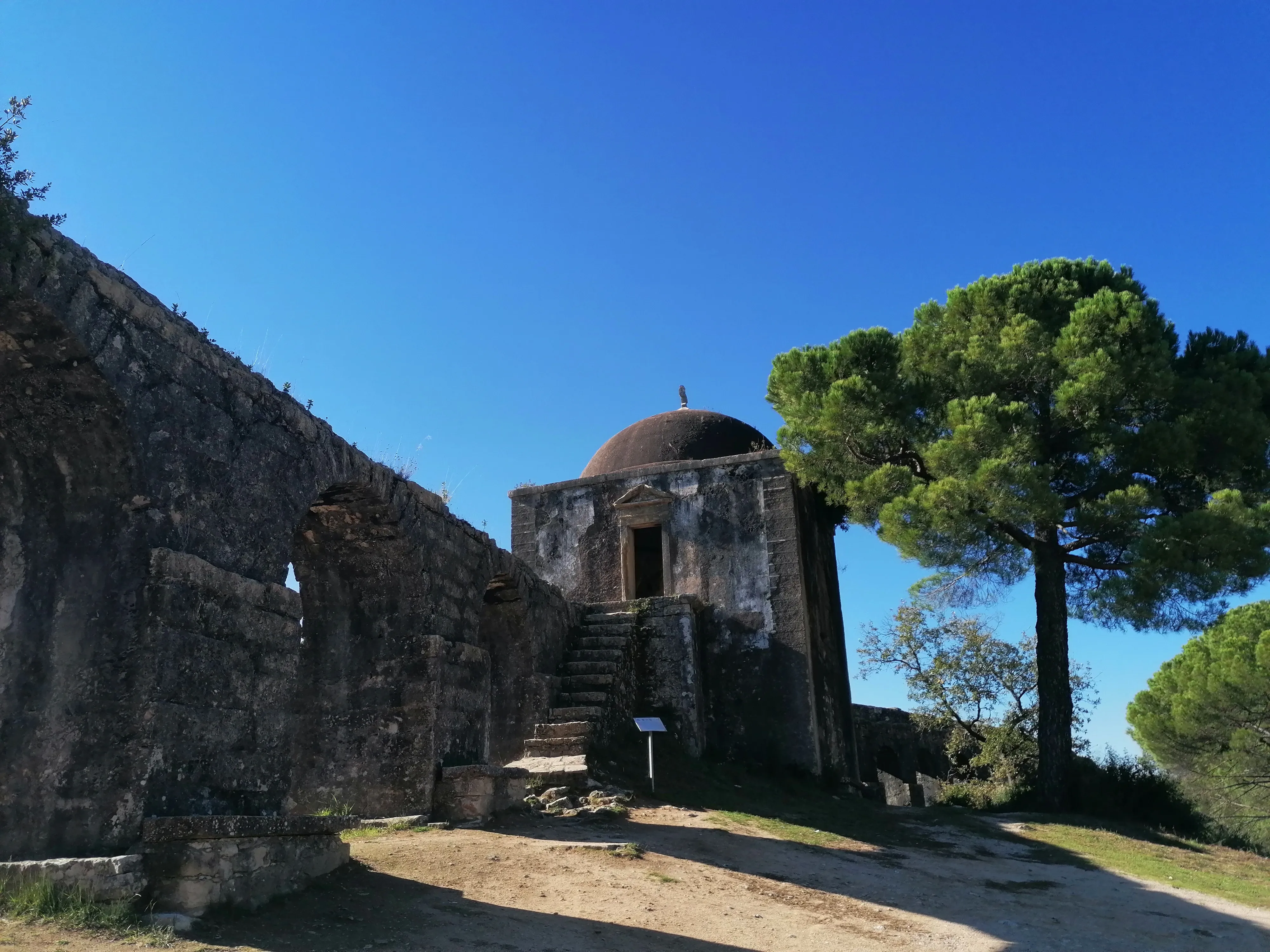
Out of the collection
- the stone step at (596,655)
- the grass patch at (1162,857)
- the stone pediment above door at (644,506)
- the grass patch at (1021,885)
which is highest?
the stone pediment above door at (644,506)

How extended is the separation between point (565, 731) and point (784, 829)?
2.51 meters

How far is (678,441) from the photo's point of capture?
1664 cm

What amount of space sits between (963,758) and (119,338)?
20657 mm

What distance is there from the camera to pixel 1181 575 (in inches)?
488

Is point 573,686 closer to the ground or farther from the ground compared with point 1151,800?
farther from the ground

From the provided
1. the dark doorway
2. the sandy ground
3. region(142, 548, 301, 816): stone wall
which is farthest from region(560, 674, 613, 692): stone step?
the dark doorway

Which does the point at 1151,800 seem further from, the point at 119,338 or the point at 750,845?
the point at 119,338

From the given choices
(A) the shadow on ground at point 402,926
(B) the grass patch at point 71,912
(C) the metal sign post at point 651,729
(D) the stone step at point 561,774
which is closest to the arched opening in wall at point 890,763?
(C) the metal sign post at point 651,729

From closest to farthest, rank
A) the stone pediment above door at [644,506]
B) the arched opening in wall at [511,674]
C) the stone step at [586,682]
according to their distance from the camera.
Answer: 1. the arched opening in wall at [511,674]
2. the stone step at [586,682]
3. the stone pediment above door at [644,506]

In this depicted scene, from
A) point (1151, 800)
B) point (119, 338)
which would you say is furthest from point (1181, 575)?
point (119, 338)

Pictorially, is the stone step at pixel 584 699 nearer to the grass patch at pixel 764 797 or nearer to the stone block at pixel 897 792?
the grass patch at pixel 764 797

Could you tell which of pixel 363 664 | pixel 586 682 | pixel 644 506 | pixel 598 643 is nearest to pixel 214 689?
pixel 363 664

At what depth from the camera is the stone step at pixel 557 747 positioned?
32.6ft

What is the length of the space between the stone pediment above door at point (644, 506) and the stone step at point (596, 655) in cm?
350
